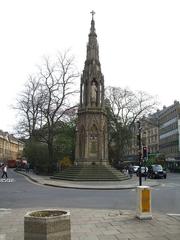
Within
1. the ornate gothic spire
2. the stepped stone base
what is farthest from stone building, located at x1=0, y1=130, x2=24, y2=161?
the stepped stone base

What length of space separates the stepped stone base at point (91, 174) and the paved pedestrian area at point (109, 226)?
20247 millimetres

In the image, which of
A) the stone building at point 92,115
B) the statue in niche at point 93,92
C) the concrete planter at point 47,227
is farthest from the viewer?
the statue in niche at point 93,92

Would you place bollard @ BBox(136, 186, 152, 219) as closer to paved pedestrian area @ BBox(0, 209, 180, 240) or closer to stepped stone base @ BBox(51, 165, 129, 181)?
paved pedestrian area @ BBox(0, 209, 180, 240)

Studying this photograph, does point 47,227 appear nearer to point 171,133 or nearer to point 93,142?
point 93,142

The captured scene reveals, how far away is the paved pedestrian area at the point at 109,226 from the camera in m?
9.02

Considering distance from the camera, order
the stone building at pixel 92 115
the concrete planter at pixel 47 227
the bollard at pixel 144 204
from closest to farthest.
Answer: the concrete planter at pixel 47 227 < the bollard at pixel 144 204 < the stone building at pixel 92 115

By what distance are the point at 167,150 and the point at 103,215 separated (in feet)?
290

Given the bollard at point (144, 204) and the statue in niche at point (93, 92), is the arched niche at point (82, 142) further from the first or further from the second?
the bollard at point (144, 204)

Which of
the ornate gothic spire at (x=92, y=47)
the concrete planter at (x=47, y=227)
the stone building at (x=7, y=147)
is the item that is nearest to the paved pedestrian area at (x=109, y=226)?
the concrete planter at (x=47, y=227)

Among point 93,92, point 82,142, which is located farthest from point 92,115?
point 82,142

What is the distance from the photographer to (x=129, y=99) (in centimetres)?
5719

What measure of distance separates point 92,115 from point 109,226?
26783 millimetres

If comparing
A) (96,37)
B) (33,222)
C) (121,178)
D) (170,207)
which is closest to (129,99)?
(96,37)

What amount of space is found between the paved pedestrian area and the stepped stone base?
2025 cm
